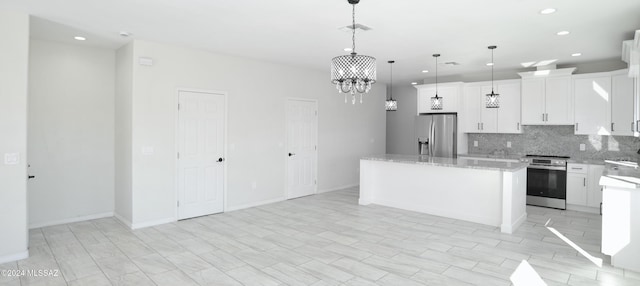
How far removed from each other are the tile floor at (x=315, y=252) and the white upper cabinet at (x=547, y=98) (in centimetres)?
183

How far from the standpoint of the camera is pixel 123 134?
5195 millimetres

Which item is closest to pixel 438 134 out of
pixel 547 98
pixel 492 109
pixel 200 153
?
pixel 492 109

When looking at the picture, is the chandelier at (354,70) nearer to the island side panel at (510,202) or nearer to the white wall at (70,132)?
the island side panel at (510,202)

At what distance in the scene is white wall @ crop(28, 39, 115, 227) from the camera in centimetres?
492

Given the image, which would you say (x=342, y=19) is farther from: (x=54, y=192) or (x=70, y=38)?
(x=54, y=192)

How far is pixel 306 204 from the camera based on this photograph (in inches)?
254

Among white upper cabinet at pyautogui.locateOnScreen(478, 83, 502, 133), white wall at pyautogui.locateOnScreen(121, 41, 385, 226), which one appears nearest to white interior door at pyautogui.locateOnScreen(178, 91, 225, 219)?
white wall at pyautogui.locateOnScreen(121, 41, 385, 226)

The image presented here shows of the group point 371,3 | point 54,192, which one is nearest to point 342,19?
point 371,3

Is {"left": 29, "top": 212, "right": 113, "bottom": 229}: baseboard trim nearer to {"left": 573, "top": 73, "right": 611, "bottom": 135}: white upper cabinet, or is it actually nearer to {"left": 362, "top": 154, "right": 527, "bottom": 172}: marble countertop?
{"left": 362, "top": 154, "right": 527, "bottom": 172}: marble countertop

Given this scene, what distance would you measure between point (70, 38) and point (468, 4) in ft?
16.2

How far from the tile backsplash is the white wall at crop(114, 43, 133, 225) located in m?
6.67

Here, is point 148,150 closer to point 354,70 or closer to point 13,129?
point 13,129

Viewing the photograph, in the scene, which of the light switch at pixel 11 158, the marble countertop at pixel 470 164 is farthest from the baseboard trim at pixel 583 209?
the light switch at pixel 11 158

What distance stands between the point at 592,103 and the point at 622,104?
1.29 feet
